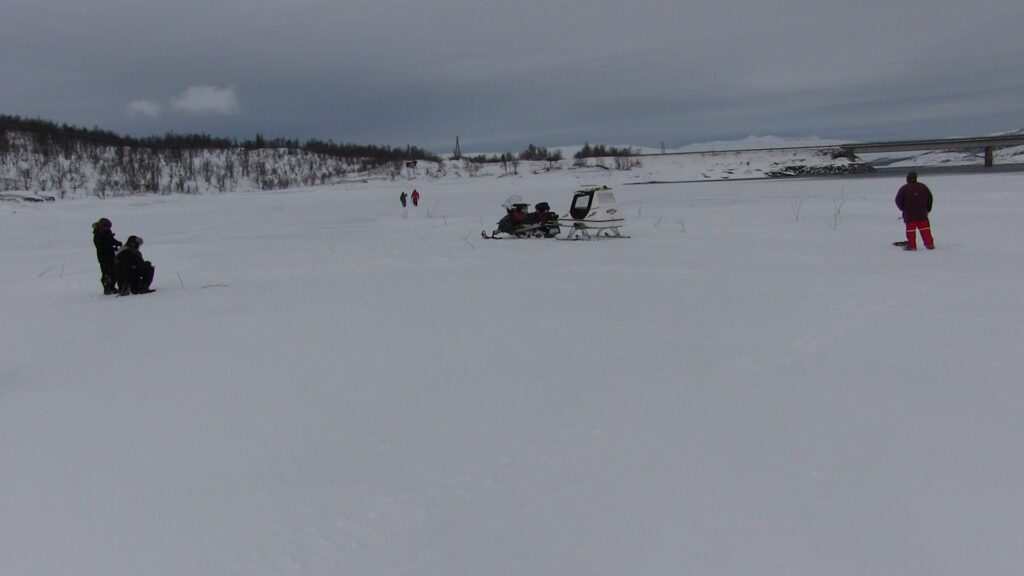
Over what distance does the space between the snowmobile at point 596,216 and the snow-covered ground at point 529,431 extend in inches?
282

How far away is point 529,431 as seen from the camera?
388cm

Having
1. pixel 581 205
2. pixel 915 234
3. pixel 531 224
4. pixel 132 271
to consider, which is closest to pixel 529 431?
pixel 132 271

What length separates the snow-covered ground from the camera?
9.03 ft

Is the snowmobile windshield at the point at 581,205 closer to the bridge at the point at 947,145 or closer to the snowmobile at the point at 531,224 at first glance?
the snowmobile at the point at 531,224

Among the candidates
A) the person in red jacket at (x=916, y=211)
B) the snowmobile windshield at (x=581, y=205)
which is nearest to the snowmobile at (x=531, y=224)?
the snowmobile windshield at (x=581, y=205)

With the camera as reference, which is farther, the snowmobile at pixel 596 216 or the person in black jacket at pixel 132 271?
the snowmobile at pixel 596 216

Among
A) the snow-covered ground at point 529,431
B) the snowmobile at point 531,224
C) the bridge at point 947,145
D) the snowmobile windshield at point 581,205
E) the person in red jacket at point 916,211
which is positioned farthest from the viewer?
the bridge at point 947,145

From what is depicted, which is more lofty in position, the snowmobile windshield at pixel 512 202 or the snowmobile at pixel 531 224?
the snowmobile windshield at pixel 512 202

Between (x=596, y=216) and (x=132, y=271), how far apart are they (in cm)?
1005

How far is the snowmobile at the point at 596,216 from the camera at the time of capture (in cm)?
1588

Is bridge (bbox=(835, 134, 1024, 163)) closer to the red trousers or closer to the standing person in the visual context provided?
the red trousers

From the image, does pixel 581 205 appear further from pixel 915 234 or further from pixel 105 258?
pixel 105 258

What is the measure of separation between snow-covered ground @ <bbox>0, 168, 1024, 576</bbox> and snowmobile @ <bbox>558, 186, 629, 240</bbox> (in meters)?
7.15

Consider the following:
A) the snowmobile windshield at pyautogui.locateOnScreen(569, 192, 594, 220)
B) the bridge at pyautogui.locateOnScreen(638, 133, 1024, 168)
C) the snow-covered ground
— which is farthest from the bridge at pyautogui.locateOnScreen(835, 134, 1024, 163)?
the snow-covered ground
